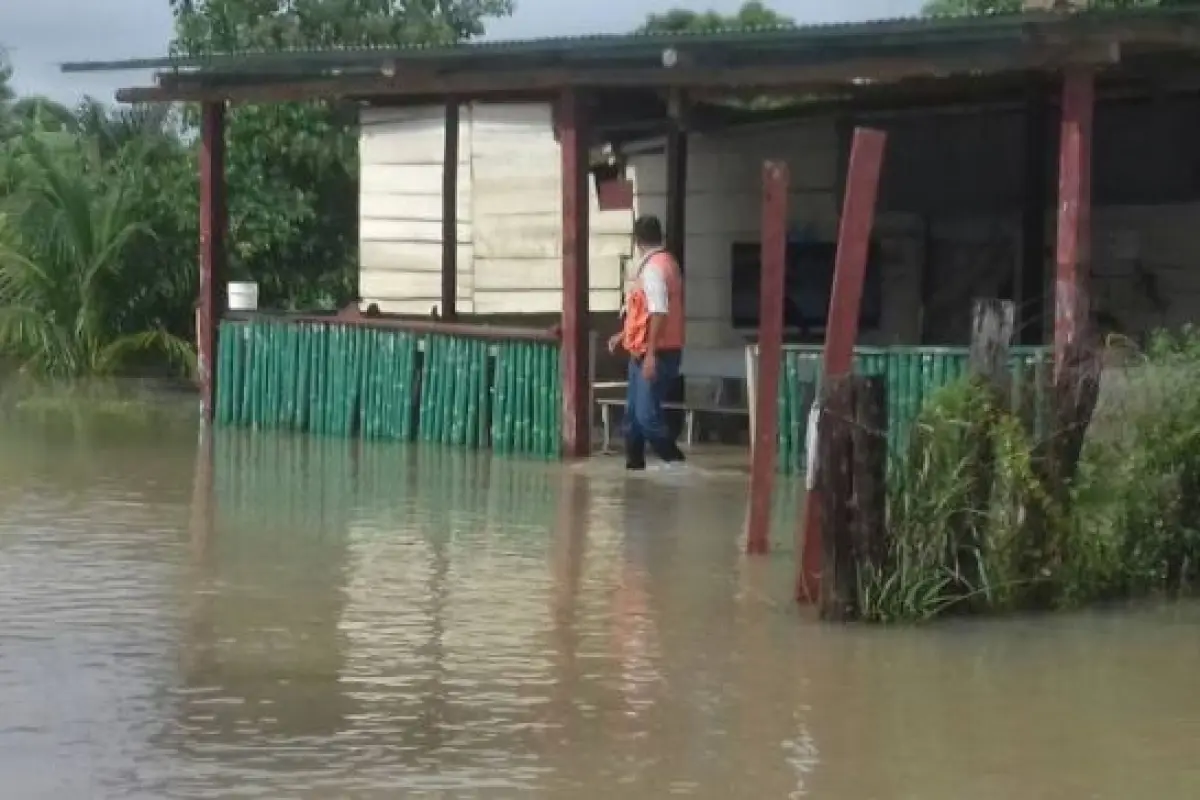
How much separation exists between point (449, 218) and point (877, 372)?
277 inches

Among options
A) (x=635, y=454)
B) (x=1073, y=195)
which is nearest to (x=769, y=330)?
(x=1073, y=195)

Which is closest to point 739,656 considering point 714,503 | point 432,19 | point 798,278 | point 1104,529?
point 1104,529

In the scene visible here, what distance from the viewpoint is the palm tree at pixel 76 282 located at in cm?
2333

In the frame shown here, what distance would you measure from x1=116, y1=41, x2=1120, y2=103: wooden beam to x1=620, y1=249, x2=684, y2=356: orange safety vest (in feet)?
3.96

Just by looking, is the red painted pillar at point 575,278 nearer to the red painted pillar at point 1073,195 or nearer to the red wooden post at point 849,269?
the red painted pillar at point 1073,195

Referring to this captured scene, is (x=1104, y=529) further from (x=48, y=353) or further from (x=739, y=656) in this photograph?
(x=48, y=353)

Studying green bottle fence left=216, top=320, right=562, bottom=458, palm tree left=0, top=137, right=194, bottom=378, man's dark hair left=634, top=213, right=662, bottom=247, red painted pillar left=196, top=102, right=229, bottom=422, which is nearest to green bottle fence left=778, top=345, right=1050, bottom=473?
man's dark hair left=634, top=213, right=662, bottom=247

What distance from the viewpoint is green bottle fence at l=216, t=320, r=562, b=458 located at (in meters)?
15.9

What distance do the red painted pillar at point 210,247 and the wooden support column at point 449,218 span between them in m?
1.90

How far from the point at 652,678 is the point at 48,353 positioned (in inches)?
649

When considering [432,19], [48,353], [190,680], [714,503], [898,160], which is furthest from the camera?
[432,19]

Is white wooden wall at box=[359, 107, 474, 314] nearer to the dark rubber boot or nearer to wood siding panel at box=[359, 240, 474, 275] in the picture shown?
wood siding panel at box=[359, 240, 474, 275]

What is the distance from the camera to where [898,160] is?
18.7 meters

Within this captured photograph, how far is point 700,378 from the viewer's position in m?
17.3
